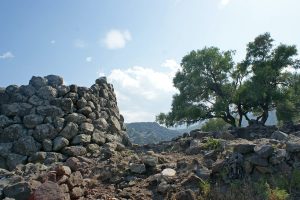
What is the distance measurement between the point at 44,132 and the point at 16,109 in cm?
106

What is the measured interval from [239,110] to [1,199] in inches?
881

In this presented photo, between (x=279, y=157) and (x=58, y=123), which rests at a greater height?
(x=58, y=123)

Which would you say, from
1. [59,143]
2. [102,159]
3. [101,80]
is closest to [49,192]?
[102,159]

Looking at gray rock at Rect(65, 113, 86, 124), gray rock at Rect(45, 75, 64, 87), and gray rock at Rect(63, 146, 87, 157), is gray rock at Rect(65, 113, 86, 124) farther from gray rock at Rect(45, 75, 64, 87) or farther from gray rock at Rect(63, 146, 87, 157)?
gray rock at Rect(45, 75, 64, 87)

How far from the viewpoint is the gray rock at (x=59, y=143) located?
9.23 m

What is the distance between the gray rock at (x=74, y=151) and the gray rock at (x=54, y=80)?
2.11m

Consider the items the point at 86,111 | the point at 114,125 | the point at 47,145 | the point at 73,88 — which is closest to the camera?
the point at 47,145

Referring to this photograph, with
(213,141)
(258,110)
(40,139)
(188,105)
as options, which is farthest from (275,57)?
(40,139)

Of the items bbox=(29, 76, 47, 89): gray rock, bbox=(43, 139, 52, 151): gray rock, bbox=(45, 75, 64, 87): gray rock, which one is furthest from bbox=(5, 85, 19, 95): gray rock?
bbox=(43, 139, 52, 151): gray rock

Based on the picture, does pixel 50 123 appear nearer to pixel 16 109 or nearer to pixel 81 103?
pixel 16 109

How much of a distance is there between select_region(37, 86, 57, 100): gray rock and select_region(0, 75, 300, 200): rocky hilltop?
0.03m

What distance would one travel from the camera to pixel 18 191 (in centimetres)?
623

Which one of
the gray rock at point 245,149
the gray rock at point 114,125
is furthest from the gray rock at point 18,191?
the gray rock at point 114,125

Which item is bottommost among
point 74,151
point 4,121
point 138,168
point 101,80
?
point 138,168
